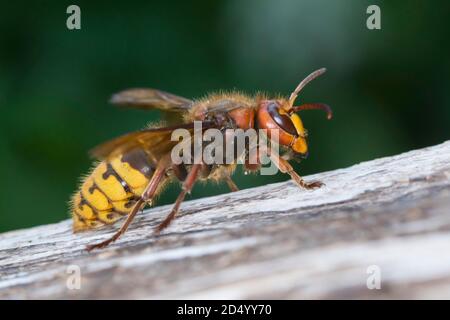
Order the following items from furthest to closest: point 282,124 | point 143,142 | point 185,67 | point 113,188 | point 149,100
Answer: point 185,67 → point 149,100 → point 282,124 → point 113,188 → point 143,142

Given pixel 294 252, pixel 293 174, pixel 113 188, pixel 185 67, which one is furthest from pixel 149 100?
pixel 294 252

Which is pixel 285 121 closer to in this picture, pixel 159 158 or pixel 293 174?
pixel 293 174

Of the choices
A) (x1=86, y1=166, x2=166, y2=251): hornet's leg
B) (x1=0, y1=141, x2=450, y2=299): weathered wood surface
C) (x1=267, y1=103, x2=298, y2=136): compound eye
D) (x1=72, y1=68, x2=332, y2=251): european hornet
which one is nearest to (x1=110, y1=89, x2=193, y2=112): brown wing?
(x1=72, y1=68, x2=332, y2=251): european hornet

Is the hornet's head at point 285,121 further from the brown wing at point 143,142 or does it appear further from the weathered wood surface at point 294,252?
the weathered wood surface at point 294,252

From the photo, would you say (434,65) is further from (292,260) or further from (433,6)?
(292,260)

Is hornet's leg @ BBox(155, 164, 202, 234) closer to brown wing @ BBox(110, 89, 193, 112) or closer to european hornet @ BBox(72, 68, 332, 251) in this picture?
european hornet @ BBox(72, 68, 332, 251)

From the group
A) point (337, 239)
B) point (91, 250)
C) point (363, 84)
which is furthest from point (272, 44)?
point (337, 239)
